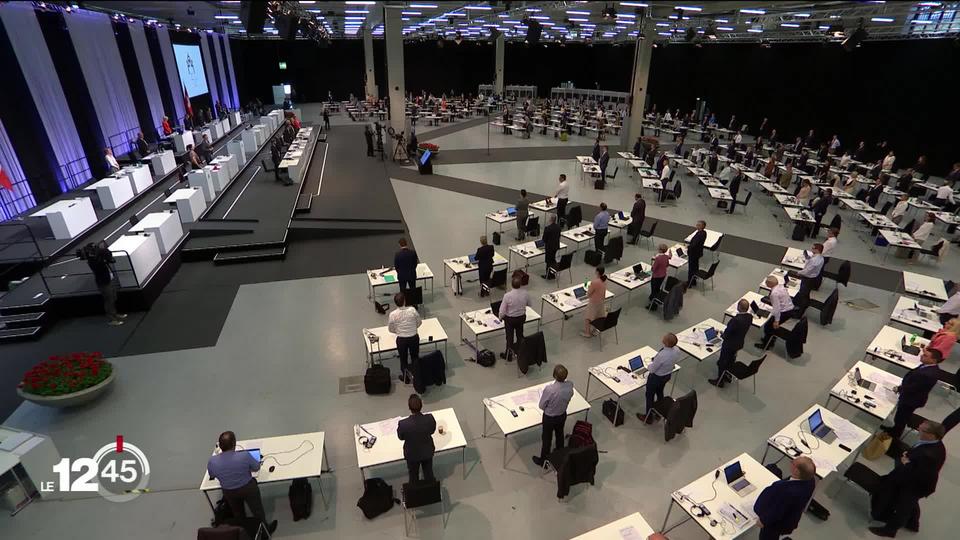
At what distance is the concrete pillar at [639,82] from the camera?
2005 centimetres

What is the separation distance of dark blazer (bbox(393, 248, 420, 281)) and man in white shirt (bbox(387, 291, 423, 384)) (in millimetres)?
1845

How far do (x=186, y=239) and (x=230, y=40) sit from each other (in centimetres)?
3252

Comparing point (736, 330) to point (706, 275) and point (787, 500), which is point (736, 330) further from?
point (706, 275)

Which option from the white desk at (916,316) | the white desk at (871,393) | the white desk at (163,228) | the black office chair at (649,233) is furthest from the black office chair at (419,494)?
the black office chair at (649,233)

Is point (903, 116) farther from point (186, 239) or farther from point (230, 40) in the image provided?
point (230, 40)

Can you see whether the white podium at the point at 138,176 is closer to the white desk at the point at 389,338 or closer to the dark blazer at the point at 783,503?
the white desk at the point at 389,338

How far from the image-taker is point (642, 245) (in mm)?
12391

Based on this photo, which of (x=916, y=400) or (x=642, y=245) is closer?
(x=916, y=400)

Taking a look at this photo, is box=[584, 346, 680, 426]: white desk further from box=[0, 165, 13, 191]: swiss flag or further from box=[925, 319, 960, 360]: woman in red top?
box=[0, 165, 13, 191]: swiss flag

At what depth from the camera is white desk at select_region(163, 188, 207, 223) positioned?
1192 centimetres

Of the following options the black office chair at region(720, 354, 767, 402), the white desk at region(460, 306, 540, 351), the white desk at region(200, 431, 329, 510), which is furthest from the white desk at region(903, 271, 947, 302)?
the white desk at region(200, 431, 329, 510)

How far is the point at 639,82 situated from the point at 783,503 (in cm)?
2050

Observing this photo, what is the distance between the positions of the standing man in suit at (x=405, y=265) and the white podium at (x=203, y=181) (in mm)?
8232

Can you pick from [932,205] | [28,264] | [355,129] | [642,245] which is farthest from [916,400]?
[355,129]
